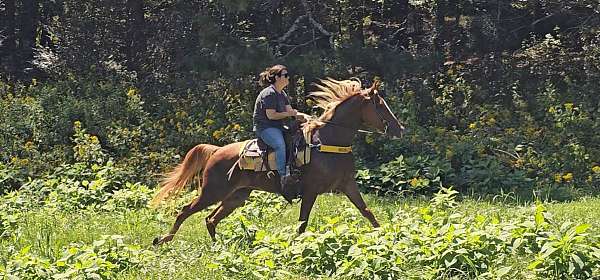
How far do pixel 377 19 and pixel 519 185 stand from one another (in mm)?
8322

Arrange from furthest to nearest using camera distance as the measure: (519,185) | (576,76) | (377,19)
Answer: (377,19) → (576,76) → (519,185)

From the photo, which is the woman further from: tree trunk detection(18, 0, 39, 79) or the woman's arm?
tree trunk detection(18, 0, 39, 79)

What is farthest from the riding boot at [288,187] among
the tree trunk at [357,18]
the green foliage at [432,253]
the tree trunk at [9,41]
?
the tree trunk at [9,41]

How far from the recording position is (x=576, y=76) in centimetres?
1889

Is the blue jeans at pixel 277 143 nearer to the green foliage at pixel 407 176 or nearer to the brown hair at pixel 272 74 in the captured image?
the brown hair at pixel 272 74

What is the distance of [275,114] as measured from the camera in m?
9.84

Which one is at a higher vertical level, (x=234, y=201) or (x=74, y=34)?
(x=74, y=34)

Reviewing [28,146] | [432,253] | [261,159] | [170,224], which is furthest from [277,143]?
[28,146]

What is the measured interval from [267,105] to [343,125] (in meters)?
0.98

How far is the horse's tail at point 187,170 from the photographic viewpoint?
1076cm

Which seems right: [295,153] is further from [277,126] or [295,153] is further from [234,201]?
[234,201]

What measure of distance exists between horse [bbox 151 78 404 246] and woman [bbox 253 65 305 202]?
25 cm

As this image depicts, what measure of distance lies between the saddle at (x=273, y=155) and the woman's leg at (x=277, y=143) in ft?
0.20

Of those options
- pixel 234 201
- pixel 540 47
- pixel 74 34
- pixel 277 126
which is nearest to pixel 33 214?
pixel 234 201
